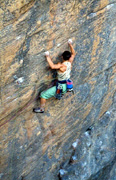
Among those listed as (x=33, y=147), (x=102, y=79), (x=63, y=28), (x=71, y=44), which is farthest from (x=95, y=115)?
(x=63, y=28)

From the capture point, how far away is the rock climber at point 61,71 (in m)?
4.72

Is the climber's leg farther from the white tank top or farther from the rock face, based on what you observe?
the white tank top

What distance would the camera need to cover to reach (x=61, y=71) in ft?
15.9

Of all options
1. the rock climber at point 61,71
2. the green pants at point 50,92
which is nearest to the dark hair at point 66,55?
the rock climber at point 61,71

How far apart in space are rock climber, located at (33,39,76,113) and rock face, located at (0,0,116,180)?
0.14 m

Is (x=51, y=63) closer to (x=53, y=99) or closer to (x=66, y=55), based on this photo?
(x=66, y=55)

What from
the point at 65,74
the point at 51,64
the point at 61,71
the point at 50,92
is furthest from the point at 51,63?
the point at 50,92

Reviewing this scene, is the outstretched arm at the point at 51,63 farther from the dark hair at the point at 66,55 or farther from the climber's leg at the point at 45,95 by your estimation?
the climber's leg at the point at 45,95

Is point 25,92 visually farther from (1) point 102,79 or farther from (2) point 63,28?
(1) point 102,79

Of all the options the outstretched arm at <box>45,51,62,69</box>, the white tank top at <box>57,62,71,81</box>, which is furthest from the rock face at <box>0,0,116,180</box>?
the white tank top at <box>57,62,71,81</box>

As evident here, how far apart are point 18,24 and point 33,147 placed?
3.31 meters

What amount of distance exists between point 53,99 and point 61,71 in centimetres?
106

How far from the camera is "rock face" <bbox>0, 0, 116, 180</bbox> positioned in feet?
13.8

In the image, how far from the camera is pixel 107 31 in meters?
5.68
